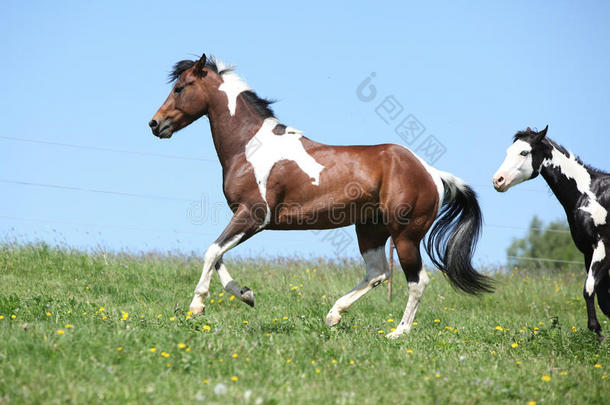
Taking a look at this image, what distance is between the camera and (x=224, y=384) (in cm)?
393

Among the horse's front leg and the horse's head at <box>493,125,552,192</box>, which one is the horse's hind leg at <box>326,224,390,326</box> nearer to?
the horse's front leg

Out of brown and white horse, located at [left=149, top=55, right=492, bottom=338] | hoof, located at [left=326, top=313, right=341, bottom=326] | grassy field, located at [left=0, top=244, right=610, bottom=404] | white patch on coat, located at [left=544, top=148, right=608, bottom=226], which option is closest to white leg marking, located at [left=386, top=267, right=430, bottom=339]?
brown and white horse, located at [left=149, top=55, right=492, bottom=338]

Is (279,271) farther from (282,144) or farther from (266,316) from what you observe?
(282,144)

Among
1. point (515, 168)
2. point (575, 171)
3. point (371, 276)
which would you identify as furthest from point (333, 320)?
point (575, 171)

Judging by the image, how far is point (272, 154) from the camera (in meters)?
6.31

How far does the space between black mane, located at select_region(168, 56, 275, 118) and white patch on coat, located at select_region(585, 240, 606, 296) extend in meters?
4.04

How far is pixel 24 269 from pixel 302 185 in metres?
5.65

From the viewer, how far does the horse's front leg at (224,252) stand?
5.86 metres

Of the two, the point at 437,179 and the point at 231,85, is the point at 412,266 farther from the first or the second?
the point at 231,85

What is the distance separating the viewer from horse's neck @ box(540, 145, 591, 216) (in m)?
7.16

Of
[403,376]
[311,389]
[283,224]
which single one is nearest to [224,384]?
[311,389]

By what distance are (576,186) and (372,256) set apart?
8.58 ft

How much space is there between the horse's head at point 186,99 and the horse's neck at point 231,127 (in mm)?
162

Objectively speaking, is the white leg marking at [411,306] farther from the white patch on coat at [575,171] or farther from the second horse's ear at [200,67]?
the second horse's ear at [200,67]
